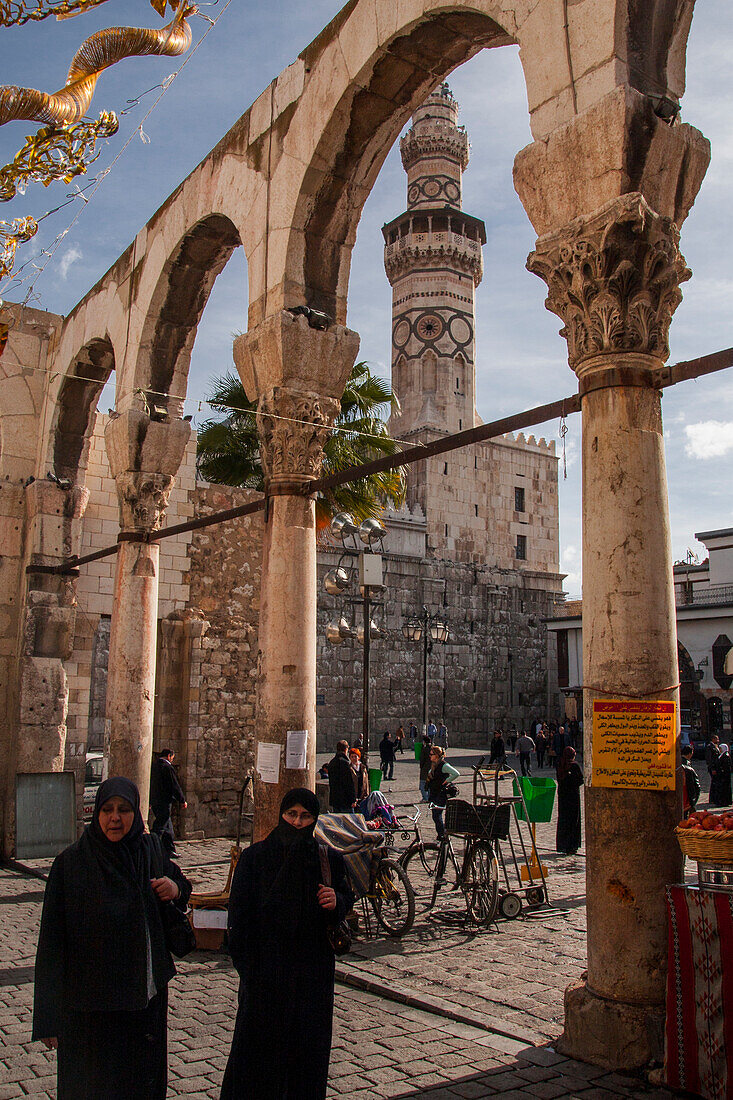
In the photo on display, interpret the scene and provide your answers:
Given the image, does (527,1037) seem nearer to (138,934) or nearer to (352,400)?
(138,934)

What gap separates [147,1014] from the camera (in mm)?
2945

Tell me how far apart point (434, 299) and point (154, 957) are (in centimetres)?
3668

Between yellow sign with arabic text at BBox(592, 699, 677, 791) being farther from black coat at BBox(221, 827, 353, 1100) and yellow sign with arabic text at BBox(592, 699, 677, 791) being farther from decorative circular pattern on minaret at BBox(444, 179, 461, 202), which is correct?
decorative circular pattern on minaret at BBox(444, 179, 461, 202)

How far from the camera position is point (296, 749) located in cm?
624

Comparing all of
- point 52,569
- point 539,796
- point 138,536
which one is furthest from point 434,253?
point 138,536

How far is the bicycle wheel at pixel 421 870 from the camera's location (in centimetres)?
693

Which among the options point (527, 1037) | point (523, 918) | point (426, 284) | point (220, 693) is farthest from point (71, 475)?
point (426, 284)

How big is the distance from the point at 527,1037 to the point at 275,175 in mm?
6363

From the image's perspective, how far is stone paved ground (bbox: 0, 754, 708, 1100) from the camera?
3.76 m

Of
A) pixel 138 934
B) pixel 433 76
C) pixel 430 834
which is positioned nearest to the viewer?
pixel 138 934

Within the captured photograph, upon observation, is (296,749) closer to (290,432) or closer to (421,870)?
(290,432)

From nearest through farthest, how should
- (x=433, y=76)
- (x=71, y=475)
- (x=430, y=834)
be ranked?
1. (x=433, y=76)
2. (x=71, y=475)
3. (x=430, y=834)

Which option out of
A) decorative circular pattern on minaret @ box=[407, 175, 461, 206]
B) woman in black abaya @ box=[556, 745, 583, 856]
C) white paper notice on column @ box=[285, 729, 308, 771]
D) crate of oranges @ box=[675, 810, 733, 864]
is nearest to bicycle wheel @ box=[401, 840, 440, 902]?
white paper notice on column @ box=[285, 729, 308, 771]

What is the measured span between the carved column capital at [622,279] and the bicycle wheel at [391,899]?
4.09m
